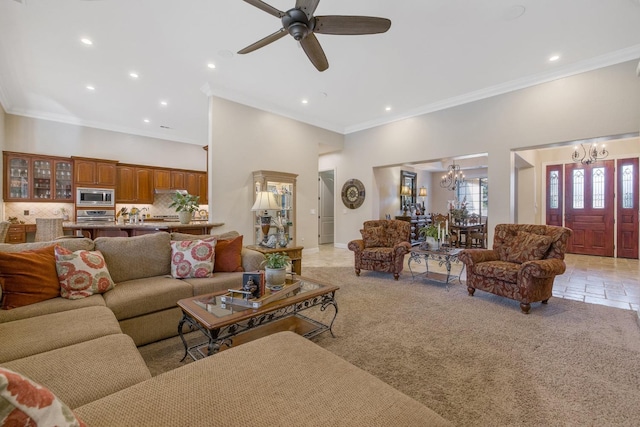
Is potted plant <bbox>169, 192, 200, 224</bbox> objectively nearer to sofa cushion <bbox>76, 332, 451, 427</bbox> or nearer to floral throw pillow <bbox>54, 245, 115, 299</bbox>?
floral throw pillow <bbox>54, 245, 115, 299</bbox>

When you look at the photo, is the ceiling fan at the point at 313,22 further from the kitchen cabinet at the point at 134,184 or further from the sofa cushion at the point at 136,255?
the kitchen cabinet at the point at 134,184

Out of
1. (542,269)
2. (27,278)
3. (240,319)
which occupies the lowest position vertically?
(240,319)

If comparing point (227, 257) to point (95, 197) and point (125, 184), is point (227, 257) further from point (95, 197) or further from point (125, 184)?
point (125, 184)

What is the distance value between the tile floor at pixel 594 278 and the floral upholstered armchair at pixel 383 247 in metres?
0.86

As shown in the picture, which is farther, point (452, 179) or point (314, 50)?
point (452, 179)

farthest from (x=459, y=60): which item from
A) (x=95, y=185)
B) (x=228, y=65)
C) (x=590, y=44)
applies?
(x=95, y=185)

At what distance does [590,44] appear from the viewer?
3.77 m

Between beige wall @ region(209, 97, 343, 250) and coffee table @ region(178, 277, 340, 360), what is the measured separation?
3290mm

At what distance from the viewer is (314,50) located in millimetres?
2752

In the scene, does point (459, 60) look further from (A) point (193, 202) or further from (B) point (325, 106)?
(A) point (193, 202)

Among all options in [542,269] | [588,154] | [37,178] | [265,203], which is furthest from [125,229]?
[588,154]

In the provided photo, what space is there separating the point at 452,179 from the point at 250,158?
23.4ft

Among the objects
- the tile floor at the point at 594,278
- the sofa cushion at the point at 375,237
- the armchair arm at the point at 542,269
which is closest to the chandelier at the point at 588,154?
the tile floor at the point at 594,278

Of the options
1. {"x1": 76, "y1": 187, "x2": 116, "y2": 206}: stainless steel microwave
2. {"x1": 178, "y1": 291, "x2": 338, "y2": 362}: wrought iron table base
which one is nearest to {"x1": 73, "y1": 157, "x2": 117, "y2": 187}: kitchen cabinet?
{"x1": 76, "y1": 187, "x2": 116, "y2": 206}: stainless steel microwave
